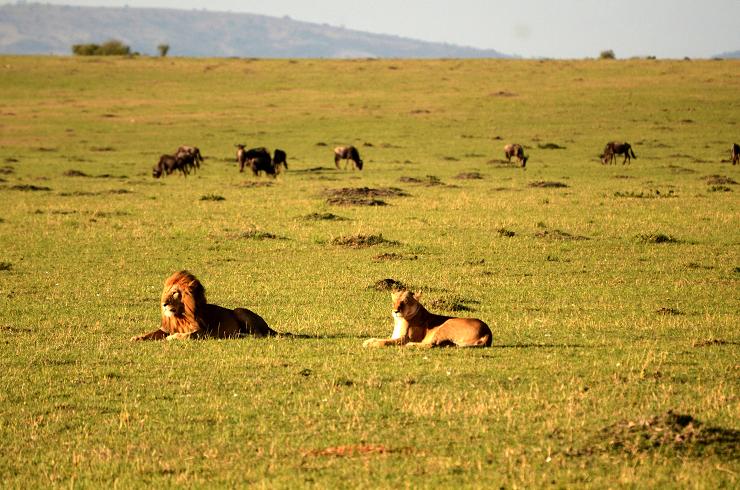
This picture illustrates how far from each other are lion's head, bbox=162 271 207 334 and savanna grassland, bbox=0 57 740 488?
1.67 ft

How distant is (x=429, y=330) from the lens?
41.3 ft

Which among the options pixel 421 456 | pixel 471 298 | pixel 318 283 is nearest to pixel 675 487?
pixel 421 456

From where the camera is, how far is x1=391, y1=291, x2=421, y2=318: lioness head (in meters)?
12.1

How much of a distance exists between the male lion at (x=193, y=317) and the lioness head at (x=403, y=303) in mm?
1946

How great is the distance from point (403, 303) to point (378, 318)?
Result: 9.13 feet

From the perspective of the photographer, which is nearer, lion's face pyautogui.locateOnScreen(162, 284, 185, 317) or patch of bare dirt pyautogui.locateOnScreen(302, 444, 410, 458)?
patch of bare dirt pyautogui.locateOnScreen(302, 444, 410, 458)

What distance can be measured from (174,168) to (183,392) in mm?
32069

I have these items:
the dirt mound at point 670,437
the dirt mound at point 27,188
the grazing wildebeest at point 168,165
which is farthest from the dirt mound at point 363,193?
the dirt mound at point 670,437

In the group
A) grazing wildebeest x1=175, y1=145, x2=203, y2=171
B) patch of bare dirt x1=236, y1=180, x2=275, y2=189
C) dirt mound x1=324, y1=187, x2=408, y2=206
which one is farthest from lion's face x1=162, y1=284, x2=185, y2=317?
grazing wildebeest x1=175, y1=145, x2=203, y2=171

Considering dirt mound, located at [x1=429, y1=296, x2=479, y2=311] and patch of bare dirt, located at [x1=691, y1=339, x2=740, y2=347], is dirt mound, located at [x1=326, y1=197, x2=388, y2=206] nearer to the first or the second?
dirt mound, located at [x1=429, y1=296, x2=479, y2=311]

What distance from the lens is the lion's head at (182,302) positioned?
12.8 meters

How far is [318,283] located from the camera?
18094mm

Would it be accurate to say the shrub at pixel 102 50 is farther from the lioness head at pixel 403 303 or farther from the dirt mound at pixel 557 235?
the lioness head at pixel 403 303

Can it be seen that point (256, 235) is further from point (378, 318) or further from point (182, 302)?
point (182, 302)
